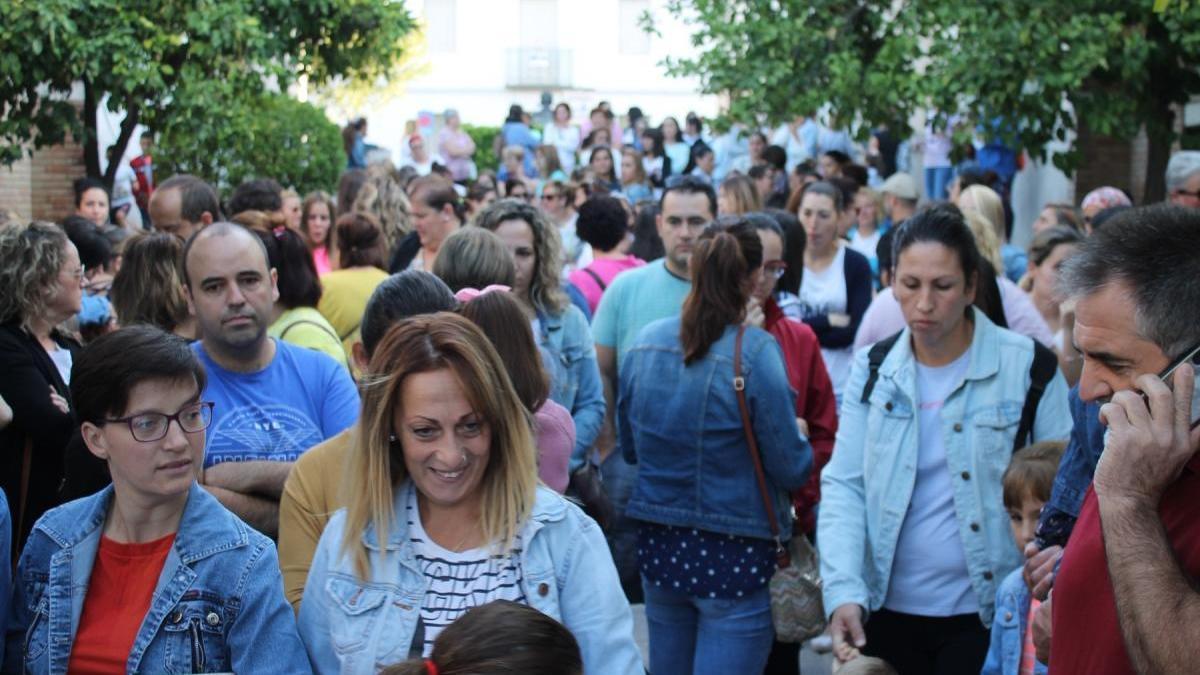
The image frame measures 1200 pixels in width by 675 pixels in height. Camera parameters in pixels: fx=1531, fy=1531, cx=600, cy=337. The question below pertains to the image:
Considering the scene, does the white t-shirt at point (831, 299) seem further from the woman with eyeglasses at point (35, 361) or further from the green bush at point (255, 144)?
the green bush at point (255, 144)

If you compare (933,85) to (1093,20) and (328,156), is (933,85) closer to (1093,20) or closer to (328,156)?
(1093,20)

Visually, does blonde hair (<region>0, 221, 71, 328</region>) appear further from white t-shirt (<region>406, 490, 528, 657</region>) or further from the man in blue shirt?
white t-shirt (<region>406, 490, 528, 657</region>)

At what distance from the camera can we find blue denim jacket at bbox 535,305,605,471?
19.9 ft

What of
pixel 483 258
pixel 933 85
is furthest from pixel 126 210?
pixel 483 258

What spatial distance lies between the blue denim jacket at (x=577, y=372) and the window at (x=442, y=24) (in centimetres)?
4971

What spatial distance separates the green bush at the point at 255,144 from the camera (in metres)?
12.5

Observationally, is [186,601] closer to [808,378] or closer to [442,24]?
[808,378]

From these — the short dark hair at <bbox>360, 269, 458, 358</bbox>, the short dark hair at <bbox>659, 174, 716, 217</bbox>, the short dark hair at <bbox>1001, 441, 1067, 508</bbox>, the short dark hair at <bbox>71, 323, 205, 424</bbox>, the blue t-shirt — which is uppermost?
the short dark hair at <bbox>659, 174, 716, 217</bbox>

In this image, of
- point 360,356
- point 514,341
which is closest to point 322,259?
point 360,356

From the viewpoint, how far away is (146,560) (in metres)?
3.67

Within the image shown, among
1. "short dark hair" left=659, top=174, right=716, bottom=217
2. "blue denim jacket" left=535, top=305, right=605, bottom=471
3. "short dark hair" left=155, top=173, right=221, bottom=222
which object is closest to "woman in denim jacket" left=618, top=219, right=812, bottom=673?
"blue denim jacket" left=535, top=305, right=605, bottom=471

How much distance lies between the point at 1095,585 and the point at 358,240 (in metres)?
5.70

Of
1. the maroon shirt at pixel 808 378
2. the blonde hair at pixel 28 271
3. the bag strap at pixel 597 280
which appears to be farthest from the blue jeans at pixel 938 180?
the blonde hair at pixel 28 271

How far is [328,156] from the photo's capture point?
706 inches
